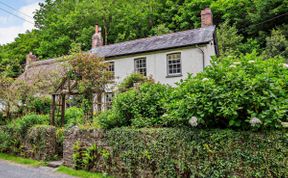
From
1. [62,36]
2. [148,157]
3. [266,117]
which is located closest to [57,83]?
[148,157]

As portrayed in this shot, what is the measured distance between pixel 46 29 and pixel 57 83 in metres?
24.1

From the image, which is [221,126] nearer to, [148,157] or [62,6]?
[148,157]

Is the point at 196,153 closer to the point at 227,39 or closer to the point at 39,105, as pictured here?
the point at 39,105

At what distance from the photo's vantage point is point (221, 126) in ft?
16.6

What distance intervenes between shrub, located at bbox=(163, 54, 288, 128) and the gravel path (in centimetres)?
425

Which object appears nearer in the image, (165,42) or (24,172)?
(24,172)

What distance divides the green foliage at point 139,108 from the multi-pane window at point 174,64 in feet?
28.0

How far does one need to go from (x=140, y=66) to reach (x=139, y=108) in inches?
395

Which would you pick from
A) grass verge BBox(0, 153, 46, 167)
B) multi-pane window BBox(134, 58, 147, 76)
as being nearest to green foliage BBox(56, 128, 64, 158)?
grass verge BBox(0, 153, 46, 167)

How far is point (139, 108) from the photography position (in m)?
6.42

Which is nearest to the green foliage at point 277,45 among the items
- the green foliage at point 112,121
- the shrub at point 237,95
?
the shrub at point 237,95

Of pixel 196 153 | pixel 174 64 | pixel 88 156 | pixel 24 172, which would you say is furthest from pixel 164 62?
pixel 196 153

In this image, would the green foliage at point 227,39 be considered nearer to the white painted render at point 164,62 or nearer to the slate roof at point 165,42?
the slate roof at point 165,42

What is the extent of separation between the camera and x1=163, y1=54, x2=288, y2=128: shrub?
14.2ft
